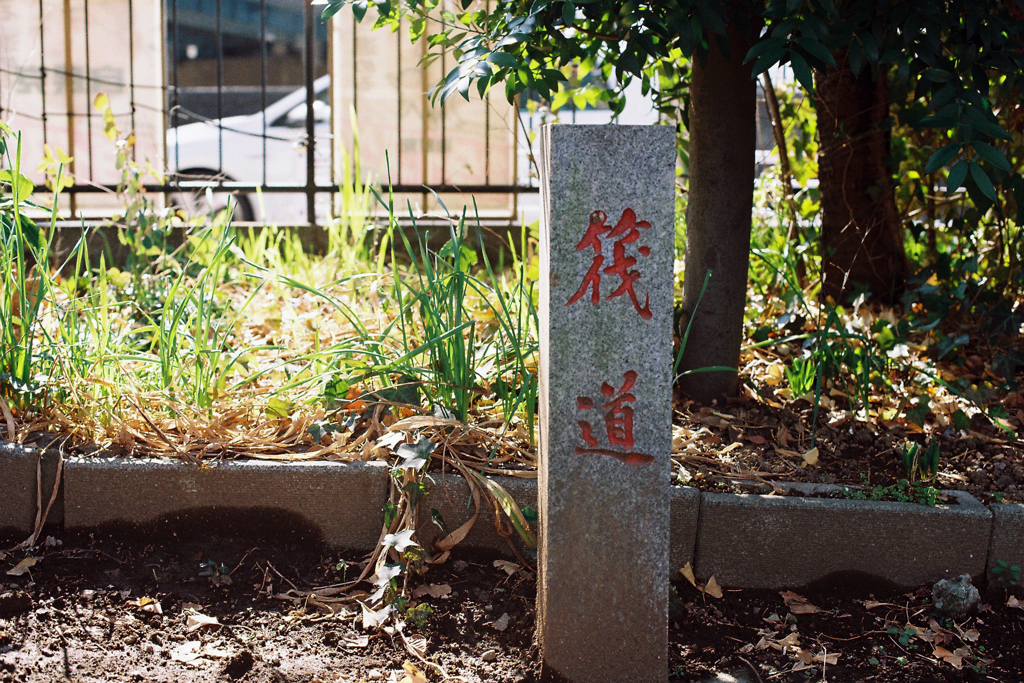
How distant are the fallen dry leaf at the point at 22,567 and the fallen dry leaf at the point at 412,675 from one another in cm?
107

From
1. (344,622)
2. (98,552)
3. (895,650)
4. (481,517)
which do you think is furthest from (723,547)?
(98,552)

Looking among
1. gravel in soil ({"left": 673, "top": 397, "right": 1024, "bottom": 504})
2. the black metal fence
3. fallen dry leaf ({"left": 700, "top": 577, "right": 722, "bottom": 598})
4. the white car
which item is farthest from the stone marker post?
the white car

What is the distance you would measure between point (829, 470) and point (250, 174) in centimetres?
795

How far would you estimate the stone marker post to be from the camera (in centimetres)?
178

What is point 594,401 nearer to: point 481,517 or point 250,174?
point 481,517

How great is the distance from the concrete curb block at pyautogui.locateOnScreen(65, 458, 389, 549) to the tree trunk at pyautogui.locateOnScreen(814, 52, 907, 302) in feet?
7.28

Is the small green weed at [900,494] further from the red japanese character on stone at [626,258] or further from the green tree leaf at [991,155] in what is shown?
the red japanese character on stone at [626,258]

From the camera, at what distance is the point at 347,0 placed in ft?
8.13

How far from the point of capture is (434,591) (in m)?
2.35

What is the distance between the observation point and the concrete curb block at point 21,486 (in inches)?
99.1

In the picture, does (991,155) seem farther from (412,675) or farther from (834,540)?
(412,675)

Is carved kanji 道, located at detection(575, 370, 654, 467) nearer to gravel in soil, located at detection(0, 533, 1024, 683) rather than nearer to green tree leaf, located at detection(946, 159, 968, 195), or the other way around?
gravel in soil, located at detection(0, 533, 1024, 683)

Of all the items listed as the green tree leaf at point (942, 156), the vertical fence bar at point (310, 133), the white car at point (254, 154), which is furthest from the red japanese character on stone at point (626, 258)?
the white car at point (254, 154)

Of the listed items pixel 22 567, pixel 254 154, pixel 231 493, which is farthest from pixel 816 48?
pixel 254 154
